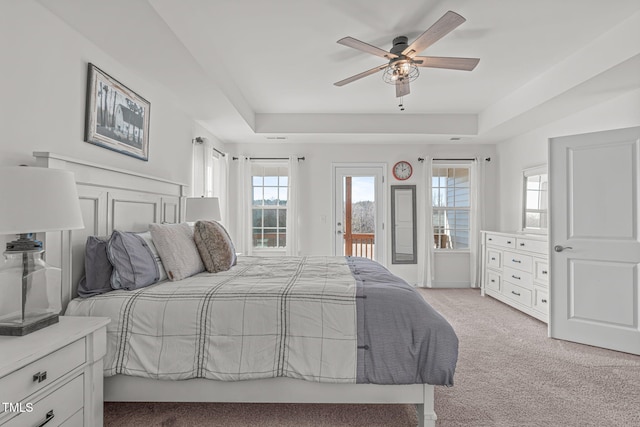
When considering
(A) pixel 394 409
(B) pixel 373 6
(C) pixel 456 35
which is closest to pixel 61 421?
(A) pixel 394 409

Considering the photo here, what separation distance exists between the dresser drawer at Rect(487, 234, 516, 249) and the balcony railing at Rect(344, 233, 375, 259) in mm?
1751

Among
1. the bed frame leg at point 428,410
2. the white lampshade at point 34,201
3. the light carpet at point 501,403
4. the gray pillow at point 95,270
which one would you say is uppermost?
the white lampshade at point 34,201

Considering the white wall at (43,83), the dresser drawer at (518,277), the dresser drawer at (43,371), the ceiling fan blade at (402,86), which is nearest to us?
the dresser drawer at (43,371)

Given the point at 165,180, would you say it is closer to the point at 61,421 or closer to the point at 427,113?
the point at 61,421

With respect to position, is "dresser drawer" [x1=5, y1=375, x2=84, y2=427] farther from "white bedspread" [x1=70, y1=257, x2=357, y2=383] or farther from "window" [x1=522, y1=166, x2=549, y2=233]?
"window" [x1=522, y1=166, x2=549, y2=233]

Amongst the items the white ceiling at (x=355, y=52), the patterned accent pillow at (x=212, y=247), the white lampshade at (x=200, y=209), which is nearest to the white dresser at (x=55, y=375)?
the patterned accent pillow at (x=212, y=247)

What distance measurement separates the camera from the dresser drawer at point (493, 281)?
4.56 meters

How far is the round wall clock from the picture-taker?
547 cm

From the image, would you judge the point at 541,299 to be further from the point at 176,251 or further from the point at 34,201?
the point at 34,201

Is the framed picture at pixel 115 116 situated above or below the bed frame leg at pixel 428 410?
above

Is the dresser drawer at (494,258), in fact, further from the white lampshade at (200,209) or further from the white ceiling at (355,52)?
the white lampshade at (200,209)

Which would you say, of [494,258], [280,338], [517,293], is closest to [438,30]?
[280,338]

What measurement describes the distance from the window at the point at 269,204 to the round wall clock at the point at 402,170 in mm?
1783

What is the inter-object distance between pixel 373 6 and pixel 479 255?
169 inches
